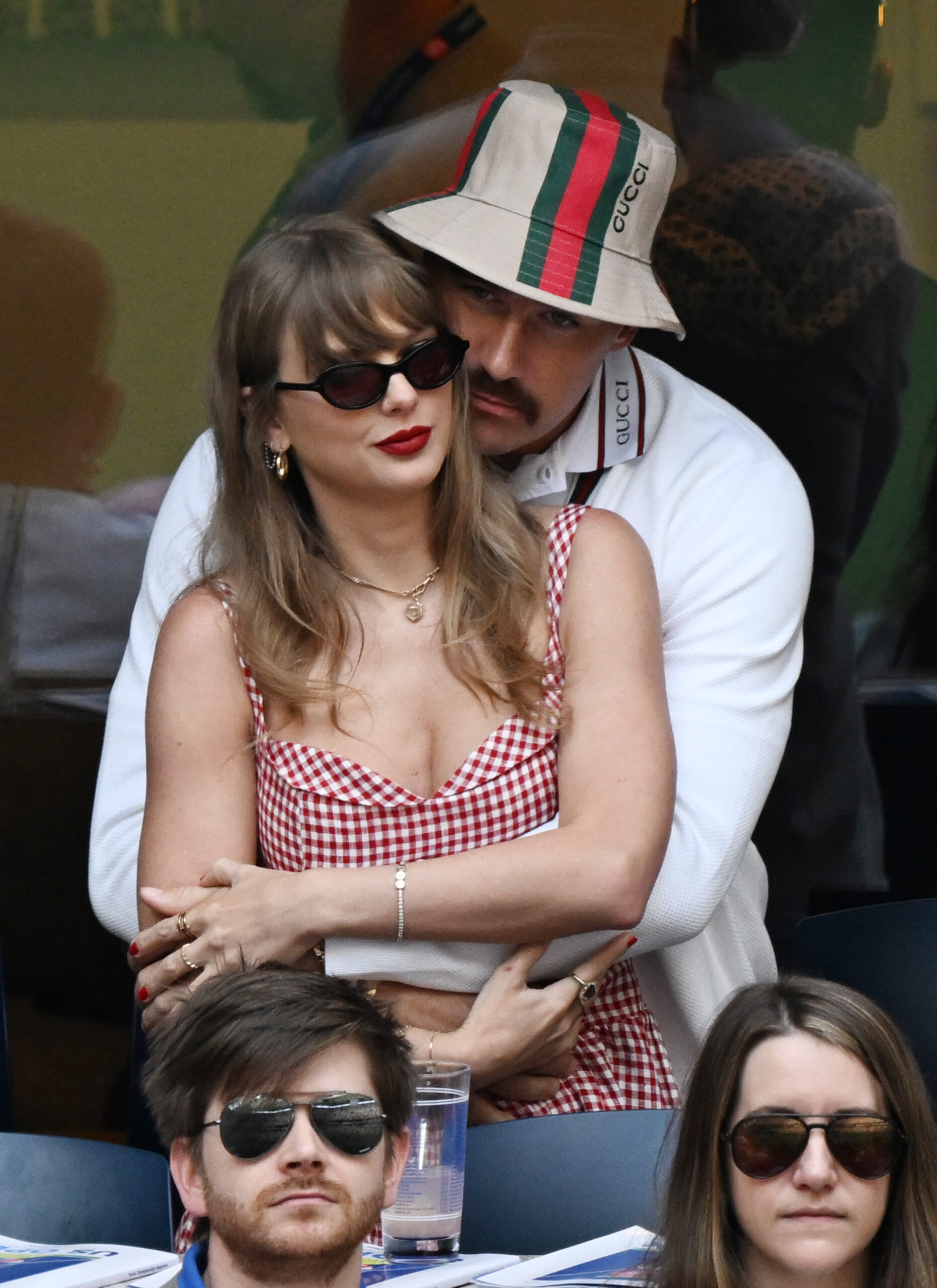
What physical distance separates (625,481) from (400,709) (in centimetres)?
55

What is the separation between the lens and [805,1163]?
1.67 meters

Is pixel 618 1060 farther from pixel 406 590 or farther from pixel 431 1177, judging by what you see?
pixel 406 590

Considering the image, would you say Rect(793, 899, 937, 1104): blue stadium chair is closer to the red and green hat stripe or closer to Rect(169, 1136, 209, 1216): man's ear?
the red and green hat stripe

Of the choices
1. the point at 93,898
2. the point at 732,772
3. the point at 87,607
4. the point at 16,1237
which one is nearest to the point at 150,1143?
the point at 93,898

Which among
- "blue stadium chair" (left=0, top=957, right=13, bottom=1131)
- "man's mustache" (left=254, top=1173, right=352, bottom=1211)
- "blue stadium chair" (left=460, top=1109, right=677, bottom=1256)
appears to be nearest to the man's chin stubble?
"man's mustache" (left=254, top=1173, right=352, bottom=1211)

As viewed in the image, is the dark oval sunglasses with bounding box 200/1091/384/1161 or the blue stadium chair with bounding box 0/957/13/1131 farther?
the blue stadium chair with bounding box 0/957/13/1131

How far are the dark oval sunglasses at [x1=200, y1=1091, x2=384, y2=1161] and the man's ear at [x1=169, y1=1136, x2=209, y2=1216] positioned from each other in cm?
7

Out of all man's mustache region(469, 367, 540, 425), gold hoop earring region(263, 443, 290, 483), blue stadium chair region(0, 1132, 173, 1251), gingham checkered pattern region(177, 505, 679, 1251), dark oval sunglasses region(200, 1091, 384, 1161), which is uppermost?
man's mustache region(469, 367, 540, 425)

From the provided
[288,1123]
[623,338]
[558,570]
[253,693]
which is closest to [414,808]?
[253,693]

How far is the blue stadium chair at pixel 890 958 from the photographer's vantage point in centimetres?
250

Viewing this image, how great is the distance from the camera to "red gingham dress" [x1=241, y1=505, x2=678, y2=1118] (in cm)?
226

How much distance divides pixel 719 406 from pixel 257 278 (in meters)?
0.85

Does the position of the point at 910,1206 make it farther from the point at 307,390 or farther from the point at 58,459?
the point at 58,459

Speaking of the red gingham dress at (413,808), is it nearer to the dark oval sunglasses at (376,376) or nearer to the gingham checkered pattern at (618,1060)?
the gingham checkered pattern at (618,1060)
